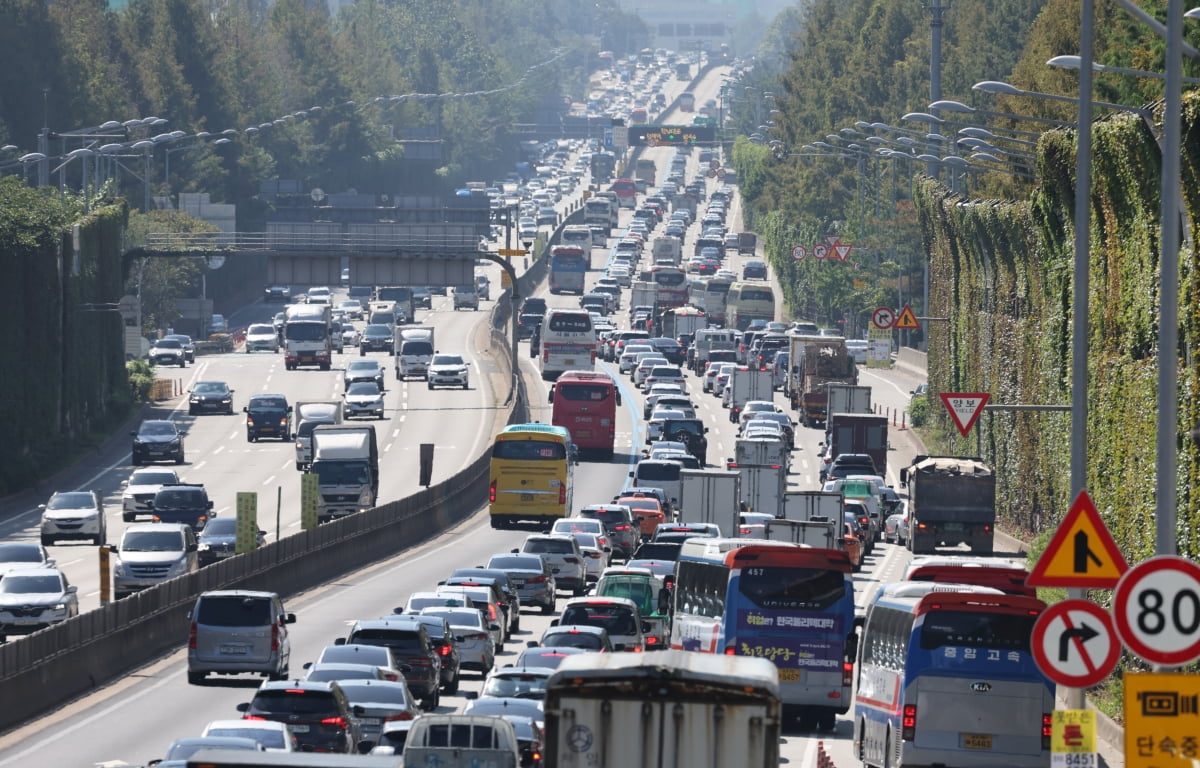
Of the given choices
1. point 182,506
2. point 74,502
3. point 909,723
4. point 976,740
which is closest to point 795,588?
point 909,723

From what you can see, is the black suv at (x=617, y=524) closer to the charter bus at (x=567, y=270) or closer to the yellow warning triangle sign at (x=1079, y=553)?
the yellow warning triangle sign at (x=1079, y=553)

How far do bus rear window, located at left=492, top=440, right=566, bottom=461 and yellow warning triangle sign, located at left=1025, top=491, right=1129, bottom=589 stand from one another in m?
49.9

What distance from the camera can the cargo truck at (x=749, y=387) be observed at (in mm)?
102375

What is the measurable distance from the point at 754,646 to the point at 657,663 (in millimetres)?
14460

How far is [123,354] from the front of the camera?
106688 mm

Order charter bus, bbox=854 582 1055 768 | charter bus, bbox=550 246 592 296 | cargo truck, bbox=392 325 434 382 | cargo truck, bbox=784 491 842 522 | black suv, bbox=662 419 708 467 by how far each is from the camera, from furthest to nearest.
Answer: charter bus, bbox=550 246 592 296
cargo truck, bbox=392 325 434 382
black suv, bbox=662 419 708 467
cargo truck, bbox=784 491 842 522
charter bus, bbox=854 582 1055 768

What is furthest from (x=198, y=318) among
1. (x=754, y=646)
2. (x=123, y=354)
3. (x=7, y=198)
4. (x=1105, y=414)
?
(x=754, y=646)

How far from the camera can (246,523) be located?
53.4 m

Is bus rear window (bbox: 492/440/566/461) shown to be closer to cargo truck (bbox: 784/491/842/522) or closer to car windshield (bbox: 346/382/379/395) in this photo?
cargo truck (bbox: 784/491/842/522)

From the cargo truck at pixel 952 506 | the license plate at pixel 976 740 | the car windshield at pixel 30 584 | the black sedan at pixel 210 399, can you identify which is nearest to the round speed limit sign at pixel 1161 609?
the license plate at pixel 976 740

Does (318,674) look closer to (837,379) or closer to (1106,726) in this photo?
(1106,726)

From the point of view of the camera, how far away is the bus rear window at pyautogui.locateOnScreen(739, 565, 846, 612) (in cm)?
3419

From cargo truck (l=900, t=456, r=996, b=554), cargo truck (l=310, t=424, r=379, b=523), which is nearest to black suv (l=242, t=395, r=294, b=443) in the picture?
cargo truck (l=310, t=424, r=379, b=523)

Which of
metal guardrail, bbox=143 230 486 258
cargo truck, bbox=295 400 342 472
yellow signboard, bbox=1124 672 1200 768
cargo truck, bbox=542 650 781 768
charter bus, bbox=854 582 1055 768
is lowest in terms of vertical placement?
cargo truck, bbox=295 400 342 472
